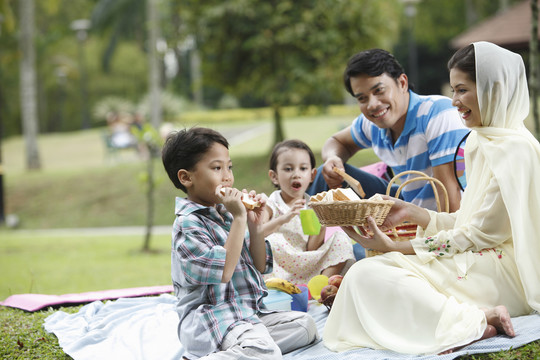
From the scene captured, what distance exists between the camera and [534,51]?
6.99 meters

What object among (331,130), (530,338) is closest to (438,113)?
(530,338)

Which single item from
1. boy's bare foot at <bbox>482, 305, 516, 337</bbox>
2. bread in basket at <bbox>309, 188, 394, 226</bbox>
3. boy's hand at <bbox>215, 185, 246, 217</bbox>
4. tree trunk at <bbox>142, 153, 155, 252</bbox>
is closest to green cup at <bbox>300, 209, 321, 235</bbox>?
bread in basket at <bbox>309, 188, 394, 226</bbox>

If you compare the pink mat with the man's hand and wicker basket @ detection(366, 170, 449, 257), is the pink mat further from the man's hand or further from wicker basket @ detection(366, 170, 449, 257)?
wicker basket @ detection(366, 170, 449, 257)

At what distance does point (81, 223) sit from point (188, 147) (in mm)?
13091

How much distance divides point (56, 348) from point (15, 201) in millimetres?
14801

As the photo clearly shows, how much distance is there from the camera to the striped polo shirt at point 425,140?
452 centimetres

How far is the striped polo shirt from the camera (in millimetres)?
4523

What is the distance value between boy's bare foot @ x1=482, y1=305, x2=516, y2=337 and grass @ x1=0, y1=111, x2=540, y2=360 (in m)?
0.12

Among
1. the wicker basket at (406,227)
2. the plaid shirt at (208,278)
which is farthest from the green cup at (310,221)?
the plaid shirt at (208,278)

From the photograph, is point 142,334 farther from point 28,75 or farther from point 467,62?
point 28,75

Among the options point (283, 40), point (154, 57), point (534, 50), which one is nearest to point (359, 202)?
point (534, 50)

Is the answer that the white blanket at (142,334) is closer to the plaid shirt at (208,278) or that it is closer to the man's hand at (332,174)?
the plaid shirt at (208,278)

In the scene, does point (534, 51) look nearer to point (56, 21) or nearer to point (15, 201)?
point (15, 201)

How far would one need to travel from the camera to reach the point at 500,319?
327 cm
